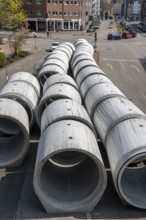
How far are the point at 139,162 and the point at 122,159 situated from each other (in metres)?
3.98

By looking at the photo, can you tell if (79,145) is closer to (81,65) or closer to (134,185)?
(134,185)

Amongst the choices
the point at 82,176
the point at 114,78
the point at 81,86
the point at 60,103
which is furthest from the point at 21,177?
the point at 114,78

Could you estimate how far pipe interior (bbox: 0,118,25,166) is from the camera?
13578 mm

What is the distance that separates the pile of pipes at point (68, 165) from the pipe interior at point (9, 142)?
2.04 metres

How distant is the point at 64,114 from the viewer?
11695 millimetres

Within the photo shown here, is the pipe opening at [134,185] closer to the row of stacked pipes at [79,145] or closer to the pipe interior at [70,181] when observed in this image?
the row of stacked pipes at [79,145]

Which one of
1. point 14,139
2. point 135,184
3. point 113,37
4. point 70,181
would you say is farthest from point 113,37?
point 70,181

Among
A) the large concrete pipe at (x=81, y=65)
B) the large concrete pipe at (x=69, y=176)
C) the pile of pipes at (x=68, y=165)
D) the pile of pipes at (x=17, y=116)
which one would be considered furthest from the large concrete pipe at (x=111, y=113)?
the large concrete pipe at (x=81, y=65)

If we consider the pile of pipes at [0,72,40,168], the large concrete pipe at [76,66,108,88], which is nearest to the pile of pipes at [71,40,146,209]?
the large concrete pipe at [76,66,108,88]

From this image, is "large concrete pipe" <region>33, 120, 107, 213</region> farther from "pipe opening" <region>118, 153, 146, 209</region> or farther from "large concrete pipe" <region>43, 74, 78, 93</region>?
"large concrete pipe" <region>43, 74, 78, 93</region>

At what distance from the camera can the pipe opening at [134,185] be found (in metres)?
10.3

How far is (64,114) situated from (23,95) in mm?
4795

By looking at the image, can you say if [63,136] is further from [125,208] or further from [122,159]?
[125,208]

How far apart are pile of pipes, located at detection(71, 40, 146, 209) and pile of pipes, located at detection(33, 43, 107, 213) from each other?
25.0 inches
